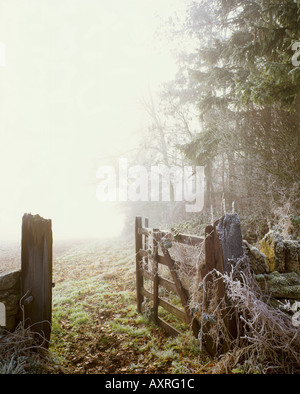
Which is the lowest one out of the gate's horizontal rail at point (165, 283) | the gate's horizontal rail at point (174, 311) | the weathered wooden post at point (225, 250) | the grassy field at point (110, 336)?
the grassy field at point (110, 336)

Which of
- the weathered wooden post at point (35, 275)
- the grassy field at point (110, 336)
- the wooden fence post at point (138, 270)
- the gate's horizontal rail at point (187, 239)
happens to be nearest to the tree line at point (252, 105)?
the gate's horizontal rail at point (187, 239)

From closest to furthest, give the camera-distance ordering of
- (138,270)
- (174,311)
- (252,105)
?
1. (174,311)
2. (138,270)
3. (252,105)

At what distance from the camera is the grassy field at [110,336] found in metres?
3.32

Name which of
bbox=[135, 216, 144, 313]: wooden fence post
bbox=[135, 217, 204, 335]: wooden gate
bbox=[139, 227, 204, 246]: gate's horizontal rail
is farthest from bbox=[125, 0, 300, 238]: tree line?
bbox=[135, 216, 144, 313]: wooden fence post

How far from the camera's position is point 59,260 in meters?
10.7

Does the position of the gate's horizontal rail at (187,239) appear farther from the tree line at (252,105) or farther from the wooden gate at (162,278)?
the tree line at (252,105)

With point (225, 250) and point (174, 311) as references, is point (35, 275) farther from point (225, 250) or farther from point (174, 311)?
point (225, 250)

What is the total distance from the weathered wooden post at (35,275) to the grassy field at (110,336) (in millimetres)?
724

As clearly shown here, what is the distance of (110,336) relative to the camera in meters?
4.20

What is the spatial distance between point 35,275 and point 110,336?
1866 mm

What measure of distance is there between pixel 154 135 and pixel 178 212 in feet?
17.4

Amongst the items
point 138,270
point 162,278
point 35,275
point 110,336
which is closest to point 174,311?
point 162,278

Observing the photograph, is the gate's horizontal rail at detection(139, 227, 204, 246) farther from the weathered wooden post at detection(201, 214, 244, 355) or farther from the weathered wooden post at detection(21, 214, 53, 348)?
the weathered wooden post at detection(21, 214, 53, 348)
